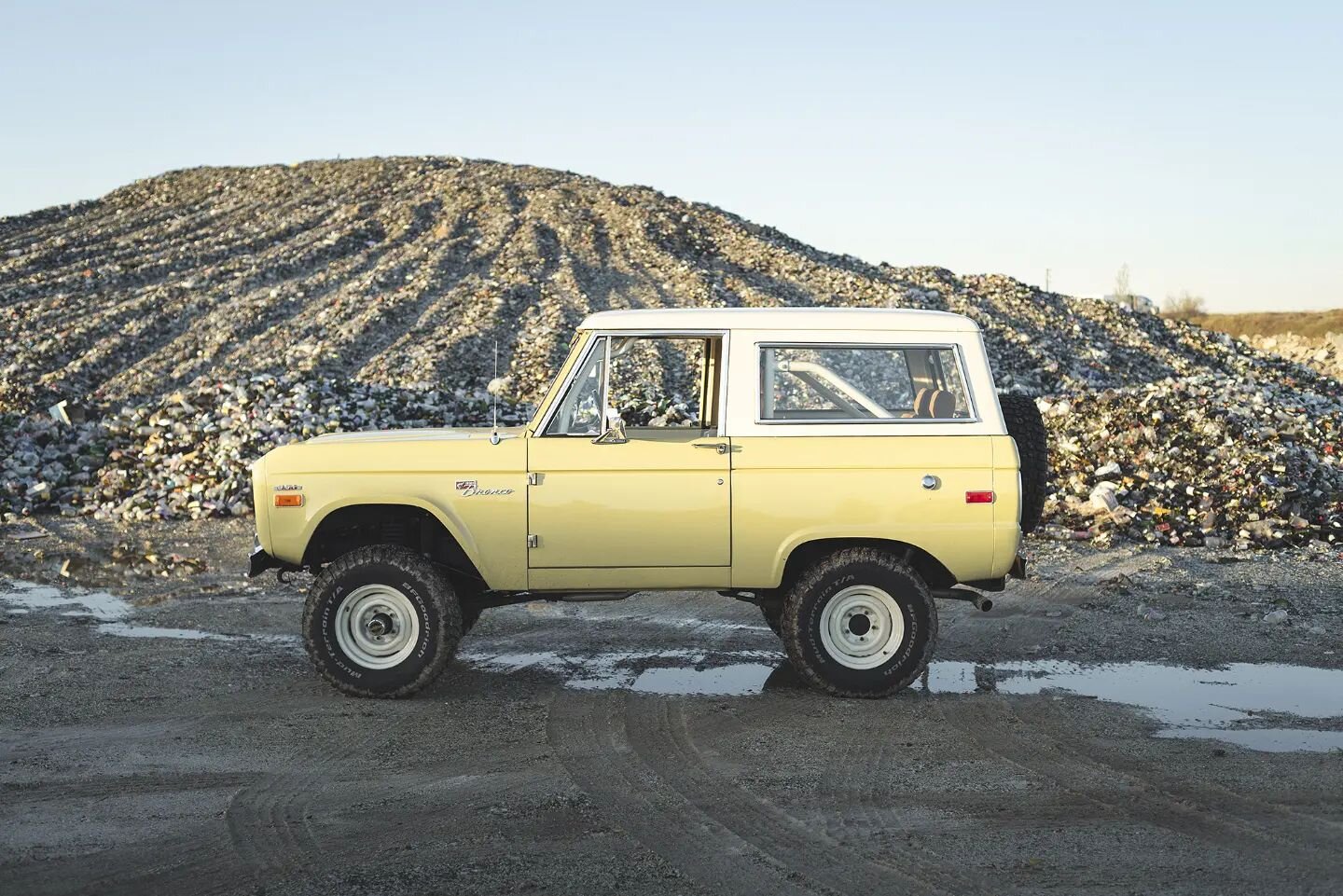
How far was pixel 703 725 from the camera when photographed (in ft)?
21.5

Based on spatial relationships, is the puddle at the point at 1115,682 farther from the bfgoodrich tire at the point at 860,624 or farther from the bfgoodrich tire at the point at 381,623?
the bfgoodrich tire at the point at 381,623

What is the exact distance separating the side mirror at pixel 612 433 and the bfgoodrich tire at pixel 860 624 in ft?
4.37

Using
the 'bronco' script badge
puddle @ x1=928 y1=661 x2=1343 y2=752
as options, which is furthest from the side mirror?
puddle @ x1=928 y1=661 x2=1343 y2=752

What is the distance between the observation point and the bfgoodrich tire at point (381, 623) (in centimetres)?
699

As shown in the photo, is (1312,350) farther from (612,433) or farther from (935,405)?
(612,433)

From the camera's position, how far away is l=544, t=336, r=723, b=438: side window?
7016mm

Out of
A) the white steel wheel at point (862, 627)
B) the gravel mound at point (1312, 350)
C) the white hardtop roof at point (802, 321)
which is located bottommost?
the white steel wheel at point (862, 627)

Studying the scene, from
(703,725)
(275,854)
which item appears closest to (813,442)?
(703,725)

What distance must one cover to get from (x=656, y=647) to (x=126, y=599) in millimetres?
4827

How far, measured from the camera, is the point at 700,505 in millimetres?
6922

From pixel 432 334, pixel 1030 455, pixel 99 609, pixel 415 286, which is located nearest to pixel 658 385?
pixel 432 334

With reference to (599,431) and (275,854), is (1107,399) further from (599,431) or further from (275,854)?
(275,854)

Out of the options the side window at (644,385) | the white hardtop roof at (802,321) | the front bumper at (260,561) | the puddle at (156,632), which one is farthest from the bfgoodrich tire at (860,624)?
the puddle at (156,632)

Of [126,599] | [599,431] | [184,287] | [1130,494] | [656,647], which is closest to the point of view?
[599,431]
